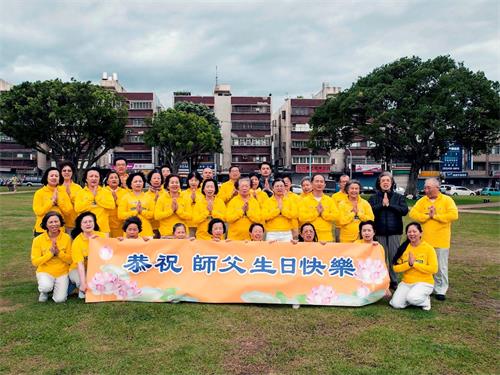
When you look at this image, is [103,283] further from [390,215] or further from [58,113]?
[58,113]

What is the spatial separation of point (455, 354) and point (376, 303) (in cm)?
154

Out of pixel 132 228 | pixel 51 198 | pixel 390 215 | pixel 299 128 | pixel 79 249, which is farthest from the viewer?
pixel 299 128

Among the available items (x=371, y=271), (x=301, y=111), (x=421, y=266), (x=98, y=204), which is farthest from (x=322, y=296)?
(x=301, y=111)

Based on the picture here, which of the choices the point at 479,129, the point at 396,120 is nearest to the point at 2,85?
the point at 396,120

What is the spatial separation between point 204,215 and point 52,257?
225cm

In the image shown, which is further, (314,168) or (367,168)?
(314,168)

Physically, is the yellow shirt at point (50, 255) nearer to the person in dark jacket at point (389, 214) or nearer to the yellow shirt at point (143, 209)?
the yellow shirt at point (143, 209)

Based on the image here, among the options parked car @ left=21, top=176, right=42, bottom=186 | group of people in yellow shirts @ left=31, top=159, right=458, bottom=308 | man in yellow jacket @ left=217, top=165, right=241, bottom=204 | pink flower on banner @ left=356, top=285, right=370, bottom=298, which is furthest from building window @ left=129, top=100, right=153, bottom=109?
pink flower on banner @ left=356, top=285, right=370, bottom=298

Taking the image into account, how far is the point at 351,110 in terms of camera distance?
1125 inches

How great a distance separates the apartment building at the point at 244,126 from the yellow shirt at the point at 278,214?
51.4 metres

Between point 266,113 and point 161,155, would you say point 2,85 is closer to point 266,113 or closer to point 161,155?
point 161,155

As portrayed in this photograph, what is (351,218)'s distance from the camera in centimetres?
594

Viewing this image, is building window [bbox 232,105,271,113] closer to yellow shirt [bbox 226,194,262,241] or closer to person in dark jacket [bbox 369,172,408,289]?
person in dark jacket [bbox 369,172,408,289]

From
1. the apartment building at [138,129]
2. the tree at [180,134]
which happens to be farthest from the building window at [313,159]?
the apartment building at [138,129]
